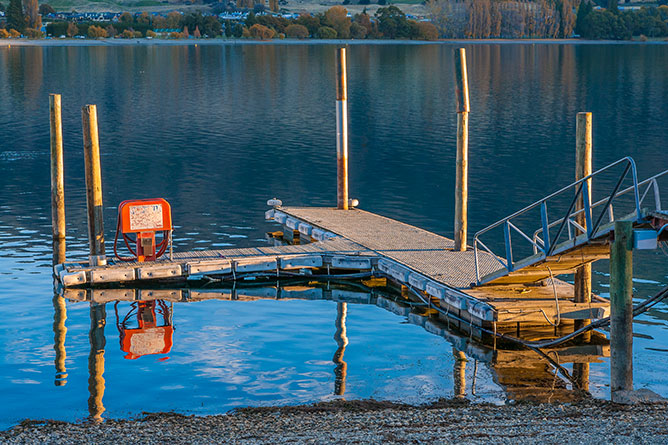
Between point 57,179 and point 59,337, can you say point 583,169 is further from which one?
point 57,179

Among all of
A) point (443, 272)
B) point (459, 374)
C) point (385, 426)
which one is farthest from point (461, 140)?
point (385, 426)

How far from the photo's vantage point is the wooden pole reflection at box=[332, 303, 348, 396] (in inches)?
623

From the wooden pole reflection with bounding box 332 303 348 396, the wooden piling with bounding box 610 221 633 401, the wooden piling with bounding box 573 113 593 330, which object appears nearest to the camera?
the wooden piling with bounding box 610 221 633 401

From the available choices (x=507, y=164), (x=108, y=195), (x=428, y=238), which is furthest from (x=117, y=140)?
(x=428, y=238)

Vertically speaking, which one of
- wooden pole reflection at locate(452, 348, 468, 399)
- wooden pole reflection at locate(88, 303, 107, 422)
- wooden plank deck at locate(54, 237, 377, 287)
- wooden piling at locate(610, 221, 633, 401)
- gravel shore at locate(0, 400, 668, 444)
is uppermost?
wooden piling at locate(610, 221, 633, 401)

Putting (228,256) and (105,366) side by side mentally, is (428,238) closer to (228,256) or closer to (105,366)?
(228,256)

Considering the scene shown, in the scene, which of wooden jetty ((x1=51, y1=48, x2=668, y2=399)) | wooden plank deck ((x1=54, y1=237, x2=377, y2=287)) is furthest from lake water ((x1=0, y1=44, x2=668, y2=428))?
wooden jetty ((x1=51, y1=48, x2=668, y2=399))

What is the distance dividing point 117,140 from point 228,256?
3290 cm

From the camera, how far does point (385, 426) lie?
1280 cm

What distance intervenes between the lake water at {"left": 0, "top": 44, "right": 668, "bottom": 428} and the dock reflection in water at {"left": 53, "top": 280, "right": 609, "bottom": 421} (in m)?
0.13

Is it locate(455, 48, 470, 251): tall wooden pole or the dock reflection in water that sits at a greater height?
locate(455, 48, 470, 251): tall wooden pole

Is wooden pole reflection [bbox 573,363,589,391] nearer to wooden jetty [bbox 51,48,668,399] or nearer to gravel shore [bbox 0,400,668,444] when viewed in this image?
wooden jetty [bbox 51,48,668,399]

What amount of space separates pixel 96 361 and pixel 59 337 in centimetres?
182

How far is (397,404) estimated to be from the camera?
14.5 meters
